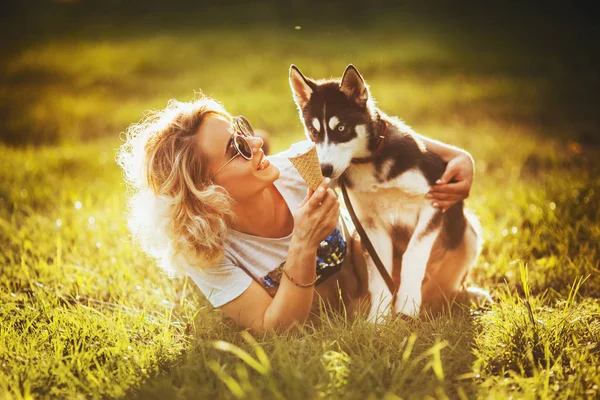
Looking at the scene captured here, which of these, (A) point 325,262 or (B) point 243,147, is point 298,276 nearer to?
(A) point 325,262

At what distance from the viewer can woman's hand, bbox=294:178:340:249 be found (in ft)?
8.21

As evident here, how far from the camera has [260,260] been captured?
293 centimetres

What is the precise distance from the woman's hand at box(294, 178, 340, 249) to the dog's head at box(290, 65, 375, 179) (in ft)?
0.92

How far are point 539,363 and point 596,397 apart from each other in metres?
0.23

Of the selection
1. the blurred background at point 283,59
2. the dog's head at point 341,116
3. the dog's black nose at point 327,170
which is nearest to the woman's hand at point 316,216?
the dog's black nose at point 327,170

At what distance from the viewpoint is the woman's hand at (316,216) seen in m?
2.50

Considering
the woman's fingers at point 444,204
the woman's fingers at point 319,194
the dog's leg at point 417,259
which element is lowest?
the dog's leg at point 417,259

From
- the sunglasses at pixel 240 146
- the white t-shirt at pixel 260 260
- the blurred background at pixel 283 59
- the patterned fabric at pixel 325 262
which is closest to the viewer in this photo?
the sunglasses at pixel 240 146

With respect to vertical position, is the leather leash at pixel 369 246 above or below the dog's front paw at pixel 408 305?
above

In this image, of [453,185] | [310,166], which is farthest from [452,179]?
[310,166]

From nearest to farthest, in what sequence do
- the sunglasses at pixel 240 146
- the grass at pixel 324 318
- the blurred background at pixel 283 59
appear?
the grass at pixel 324 318, the sunglasses at pixel 240 146, the blurred background at pixel 283 59

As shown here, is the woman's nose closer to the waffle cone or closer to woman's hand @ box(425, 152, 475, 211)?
the waffle cone

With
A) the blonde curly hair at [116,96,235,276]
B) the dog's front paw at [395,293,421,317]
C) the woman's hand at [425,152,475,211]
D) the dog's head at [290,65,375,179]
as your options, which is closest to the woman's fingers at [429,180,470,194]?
the woman's hand at [425,152,475,211]

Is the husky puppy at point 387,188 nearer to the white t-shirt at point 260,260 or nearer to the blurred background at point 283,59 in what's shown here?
the white t-shirt at point 260,260
